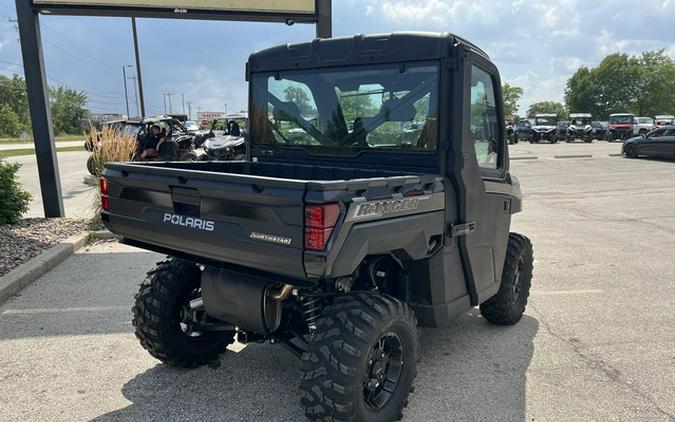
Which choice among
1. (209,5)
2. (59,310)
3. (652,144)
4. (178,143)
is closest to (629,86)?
(652,144)

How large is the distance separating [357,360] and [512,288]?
7.36 feet

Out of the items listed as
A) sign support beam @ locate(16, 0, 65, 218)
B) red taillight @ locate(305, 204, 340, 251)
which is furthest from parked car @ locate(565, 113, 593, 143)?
red taillight @ locate(305, 204, 340, 251)

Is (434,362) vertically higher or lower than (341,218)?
lower

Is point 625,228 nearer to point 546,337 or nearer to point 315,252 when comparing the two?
point 546,337

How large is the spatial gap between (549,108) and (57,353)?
122060 mm

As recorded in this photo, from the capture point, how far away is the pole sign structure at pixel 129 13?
306 inches

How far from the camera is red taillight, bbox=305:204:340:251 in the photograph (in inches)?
91.3

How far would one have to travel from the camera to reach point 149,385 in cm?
338

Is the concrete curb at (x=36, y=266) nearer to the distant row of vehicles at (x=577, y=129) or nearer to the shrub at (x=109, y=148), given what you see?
the shrub at (x=109, y=148)

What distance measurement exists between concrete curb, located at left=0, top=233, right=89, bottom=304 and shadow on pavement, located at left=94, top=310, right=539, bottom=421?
2.41m

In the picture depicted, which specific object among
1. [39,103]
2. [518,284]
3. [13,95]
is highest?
[13,95]

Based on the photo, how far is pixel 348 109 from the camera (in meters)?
3.55

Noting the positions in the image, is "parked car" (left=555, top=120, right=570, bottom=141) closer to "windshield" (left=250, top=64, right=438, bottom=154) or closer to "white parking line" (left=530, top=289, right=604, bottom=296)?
"white parking line" (left=530, top=289, right=604, bottom=296)

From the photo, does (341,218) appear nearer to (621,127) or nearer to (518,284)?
(518,284)
